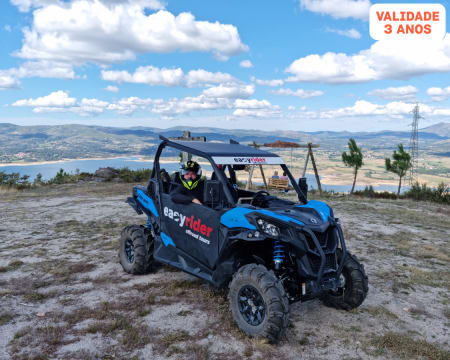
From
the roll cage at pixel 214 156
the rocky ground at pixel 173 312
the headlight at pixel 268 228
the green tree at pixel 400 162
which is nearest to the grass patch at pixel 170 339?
the rocky ground at pixel 173 312

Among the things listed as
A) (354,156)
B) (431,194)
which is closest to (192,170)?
(431,194)

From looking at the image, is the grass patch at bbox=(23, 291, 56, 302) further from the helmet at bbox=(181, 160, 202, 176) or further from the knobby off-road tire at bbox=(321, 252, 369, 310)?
the knobby off-road tire at bbox=(321, 252, 369, 310)

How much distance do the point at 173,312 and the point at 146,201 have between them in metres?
2.19

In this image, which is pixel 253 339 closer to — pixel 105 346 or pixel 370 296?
pixel 105 346

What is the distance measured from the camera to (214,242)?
15.2 ft

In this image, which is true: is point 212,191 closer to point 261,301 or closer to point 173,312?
point 261,301

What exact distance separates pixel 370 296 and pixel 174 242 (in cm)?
311

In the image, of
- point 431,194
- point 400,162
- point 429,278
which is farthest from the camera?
point 400,162

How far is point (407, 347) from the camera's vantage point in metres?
4.00

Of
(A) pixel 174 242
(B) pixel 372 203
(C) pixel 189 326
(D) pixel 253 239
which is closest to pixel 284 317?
(D) pixel 253 239

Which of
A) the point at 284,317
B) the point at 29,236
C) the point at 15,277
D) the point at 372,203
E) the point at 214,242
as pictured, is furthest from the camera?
the point at 372,203

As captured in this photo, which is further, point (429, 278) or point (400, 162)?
point (400, 162)

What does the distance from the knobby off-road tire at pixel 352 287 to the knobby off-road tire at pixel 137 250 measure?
3061 mm

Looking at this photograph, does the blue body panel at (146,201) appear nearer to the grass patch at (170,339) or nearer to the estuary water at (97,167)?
the estuary water at (97,167)
